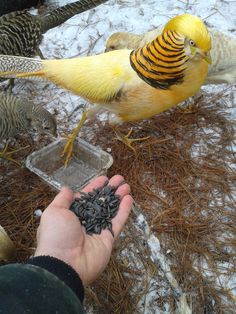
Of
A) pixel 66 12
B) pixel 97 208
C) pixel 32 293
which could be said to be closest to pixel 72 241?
pixel 97 208

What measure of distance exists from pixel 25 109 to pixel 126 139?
0.92m

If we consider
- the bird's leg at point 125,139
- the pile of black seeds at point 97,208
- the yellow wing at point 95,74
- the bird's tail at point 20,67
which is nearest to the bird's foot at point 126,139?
the bird's leg at point 125,139

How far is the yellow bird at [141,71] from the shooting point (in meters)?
2.80

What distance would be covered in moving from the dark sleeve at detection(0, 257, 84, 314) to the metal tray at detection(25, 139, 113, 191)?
191 cm

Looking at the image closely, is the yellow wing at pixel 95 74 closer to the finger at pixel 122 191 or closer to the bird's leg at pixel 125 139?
the bird's leg at pixel 125 139

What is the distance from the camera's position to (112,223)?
2.48m

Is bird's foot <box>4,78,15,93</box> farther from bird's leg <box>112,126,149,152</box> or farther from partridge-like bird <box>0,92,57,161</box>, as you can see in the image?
bird's leg <box>112,126,149,152</box>

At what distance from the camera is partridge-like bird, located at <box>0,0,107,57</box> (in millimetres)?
3918

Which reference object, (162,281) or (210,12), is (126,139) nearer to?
(162,281)

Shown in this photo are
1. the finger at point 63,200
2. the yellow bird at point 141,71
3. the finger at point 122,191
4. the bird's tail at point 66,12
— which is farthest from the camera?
the bird's tail at point 66,12

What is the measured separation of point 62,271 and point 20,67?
1962 millimetres

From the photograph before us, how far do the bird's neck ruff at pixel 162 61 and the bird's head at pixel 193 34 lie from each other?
3 centimetres

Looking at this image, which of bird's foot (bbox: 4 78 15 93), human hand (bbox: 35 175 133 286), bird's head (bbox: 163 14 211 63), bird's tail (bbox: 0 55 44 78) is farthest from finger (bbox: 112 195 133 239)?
bird's foot (bbox: 4 78 15 93)

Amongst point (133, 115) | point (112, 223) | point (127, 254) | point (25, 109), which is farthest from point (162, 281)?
point (25, 109)
